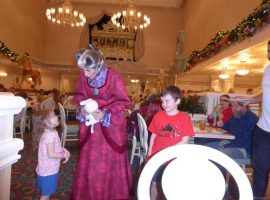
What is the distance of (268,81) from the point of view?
2434mm

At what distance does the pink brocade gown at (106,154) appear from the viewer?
7.95ft

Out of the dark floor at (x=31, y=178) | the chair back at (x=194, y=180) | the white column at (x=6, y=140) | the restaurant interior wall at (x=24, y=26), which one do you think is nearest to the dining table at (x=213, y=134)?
the dark floor at (x=31, y=178)

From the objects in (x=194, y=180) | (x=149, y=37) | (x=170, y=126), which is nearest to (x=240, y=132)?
(x=170, y=126)

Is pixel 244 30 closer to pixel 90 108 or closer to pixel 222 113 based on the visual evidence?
pixel 222 113

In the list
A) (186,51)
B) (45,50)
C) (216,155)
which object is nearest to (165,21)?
(186,51)

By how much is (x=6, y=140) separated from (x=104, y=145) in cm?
158

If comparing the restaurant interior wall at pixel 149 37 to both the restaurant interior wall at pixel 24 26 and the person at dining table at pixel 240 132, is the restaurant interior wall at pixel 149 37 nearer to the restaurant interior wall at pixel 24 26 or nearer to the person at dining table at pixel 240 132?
the restaurant interior wall at pixel 24 26

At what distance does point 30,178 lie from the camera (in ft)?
12.7

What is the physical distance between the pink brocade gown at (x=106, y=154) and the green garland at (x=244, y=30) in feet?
13.3

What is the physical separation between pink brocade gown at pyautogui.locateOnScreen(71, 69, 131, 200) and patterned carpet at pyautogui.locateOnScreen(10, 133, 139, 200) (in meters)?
0.40

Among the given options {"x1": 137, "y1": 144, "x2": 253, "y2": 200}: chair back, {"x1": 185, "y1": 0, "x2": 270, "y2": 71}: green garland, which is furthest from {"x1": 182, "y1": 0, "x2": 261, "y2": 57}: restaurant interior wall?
{"x1": 137, "y1": 144, "x2": 253, "y2": 200}: chair back

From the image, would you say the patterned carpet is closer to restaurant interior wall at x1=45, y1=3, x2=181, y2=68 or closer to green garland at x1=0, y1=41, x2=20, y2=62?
green garland at x1=0, y1=41, x2=20, y2=62

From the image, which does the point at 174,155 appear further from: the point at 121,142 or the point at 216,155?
the point at 121,142

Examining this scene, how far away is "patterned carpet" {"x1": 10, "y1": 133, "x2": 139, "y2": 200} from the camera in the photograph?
10.6ft
